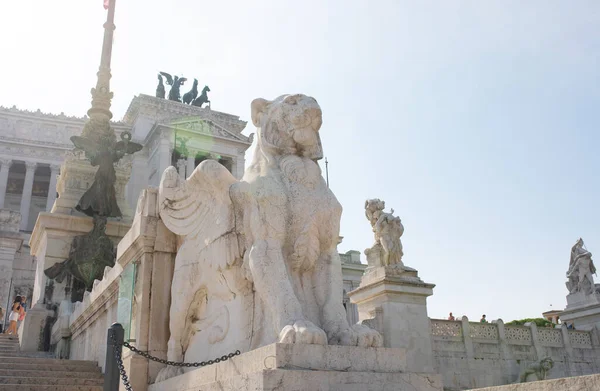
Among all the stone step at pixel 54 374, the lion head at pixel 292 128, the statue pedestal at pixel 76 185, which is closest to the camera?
the lion head at pixel 292 128

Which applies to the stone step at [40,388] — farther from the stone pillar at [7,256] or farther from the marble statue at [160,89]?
the marble statue at [160,89]

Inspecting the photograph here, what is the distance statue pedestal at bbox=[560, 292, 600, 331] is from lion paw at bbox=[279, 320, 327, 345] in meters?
17.8

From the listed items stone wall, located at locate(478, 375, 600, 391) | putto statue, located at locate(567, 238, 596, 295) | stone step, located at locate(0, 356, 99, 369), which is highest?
putto statue, located at locate(567, 238, 596, 295)

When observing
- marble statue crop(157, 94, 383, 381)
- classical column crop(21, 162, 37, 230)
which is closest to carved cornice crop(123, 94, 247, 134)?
classical column crop(21, 162, 37, 230)

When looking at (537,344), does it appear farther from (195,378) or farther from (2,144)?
(2,144)

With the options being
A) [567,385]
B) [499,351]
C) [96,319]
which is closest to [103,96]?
[96,319]

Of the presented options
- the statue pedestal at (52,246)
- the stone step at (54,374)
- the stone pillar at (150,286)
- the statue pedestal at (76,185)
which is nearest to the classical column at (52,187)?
the statue pedestal at (76,185)

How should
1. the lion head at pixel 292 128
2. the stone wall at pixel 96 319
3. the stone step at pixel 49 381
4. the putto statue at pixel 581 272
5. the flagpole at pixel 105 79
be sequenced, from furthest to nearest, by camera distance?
1. the putto statue at pixel 581 272
2. the flagpole at pixel 105 79
3. the stone wall at pixel 96 319
4. the stone step at pixel 49 381
5. the lion head at pixel 292 128

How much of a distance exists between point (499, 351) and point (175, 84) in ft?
173

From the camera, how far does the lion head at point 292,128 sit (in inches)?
195

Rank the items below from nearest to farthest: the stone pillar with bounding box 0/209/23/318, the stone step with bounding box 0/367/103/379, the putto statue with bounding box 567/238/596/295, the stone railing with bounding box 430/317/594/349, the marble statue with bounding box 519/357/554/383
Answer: the stone step with bounding box 0/367/103/379, the stone railing with bounding box 430/317/594/349, the marble statue with bounding box 519/357/554/383, the putto statue with bounding box 567/238/596/295, the stone pillar with bounding box 0/209/23/318

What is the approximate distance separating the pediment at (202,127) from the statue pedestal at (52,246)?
135ft

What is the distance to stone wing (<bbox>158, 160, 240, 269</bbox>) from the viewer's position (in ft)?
16.2

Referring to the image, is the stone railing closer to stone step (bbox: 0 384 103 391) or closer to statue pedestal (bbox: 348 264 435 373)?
statue pedestal (bbox: 348 264 435 373)
